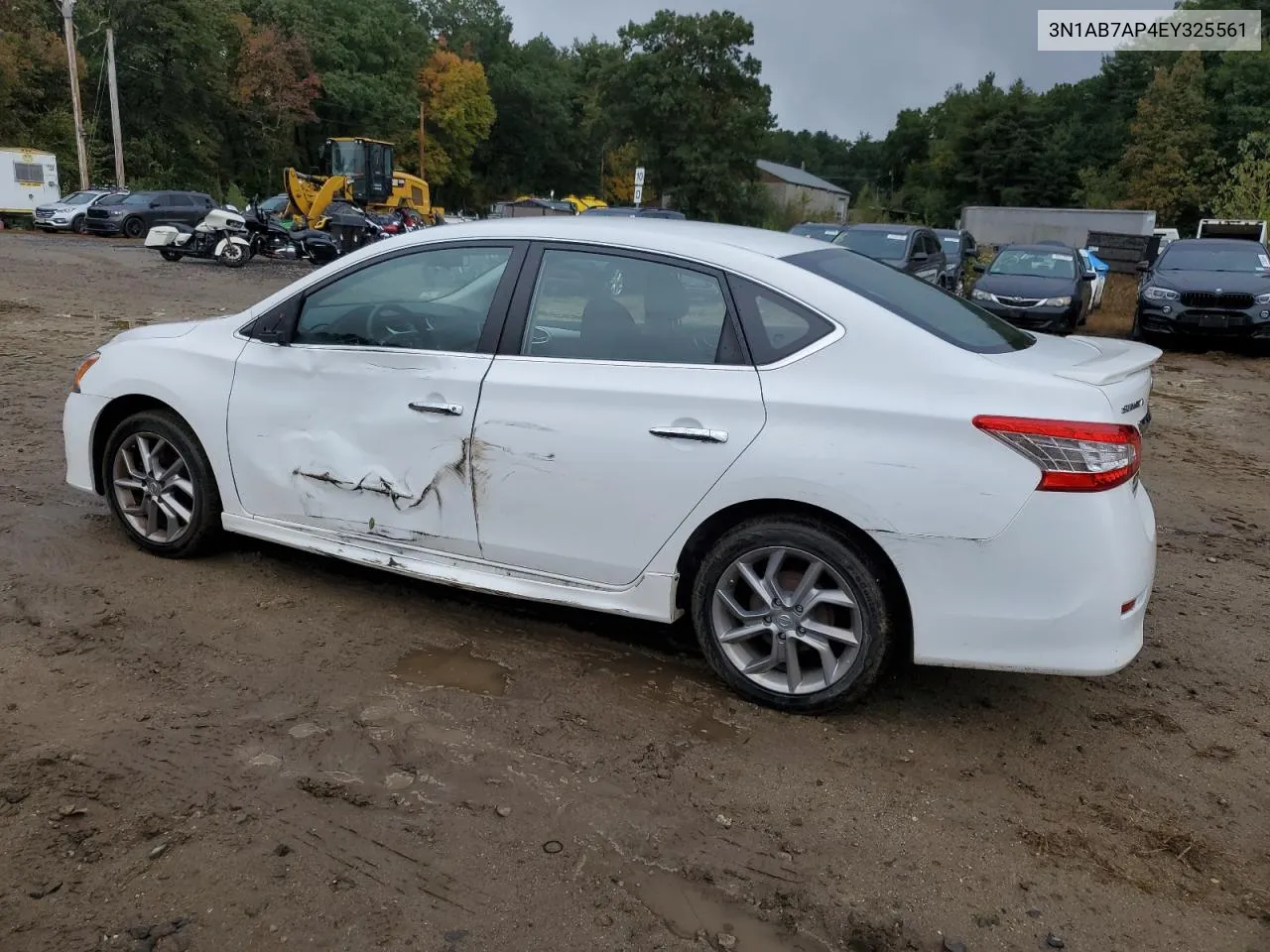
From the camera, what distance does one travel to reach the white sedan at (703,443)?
10.8 ft

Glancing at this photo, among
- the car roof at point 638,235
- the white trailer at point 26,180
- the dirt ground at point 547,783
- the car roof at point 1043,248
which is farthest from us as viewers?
the white trailer at point 26,180

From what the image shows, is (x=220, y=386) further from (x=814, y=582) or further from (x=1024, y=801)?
(x=1024, y=801)

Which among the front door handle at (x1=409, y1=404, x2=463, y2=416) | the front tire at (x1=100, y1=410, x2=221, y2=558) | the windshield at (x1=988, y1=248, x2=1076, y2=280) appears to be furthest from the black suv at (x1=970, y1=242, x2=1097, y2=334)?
the front tire at (x1=100, y1=410, x2=221, y2=558)

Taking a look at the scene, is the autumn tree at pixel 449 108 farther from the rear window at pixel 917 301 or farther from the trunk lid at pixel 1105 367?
the trunk lid at pixel 1105 367

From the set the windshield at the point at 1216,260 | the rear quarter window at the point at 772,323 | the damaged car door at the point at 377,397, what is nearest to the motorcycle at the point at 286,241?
the windshield at the point at 1216,260

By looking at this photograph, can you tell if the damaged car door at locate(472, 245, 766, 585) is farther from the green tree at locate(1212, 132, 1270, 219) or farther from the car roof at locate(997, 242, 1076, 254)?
the green tree at locate(1212, 132, 1270, 219)

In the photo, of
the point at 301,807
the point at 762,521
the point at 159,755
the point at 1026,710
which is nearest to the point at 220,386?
the point at 159,755

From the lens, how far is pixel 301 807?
3.05 m

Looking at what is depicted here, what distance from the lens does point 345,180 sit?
27.9 meters

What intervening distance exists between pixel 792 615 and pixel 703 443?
0.69 metres

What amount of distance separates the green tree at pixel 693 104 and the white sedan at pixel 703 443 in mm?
60350

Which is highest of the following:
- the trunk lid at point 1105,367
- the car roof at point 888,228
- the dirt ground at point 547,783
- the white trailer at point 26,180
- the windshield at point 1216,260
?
the white trailer at point 26,180

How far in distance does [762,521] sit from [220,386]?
2.59 metres

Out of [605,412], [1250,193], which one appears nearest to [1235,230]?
[1250,193]
